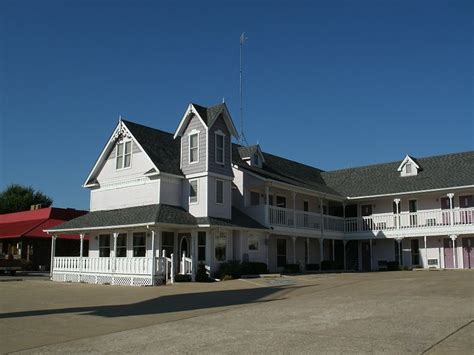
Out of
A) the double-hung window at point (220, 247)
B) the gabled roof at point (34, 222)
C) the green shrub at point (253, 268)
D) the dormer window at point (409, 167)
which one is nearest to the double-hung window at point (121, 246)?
the double-hung window at point (220, 247)

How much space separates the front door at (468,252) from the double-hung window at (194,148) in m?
19.3

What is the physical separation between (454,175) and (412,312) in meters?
26.7

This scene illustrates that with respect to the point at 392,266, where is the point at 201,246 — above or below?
above

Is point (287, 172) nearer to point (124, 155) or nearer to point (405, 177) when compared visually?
point (405, 177)

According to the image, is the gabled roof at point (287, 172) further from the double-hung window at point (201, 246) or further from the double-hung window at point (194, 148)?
the double-hung window at point (201, 246)

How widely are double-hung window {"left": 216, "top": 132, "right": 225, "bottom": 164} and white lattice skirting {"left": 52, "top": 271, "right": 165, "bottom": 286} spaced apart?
7.92 m

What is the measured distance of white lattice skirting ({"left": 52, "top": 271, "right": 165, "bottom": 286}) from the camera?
89.1ft

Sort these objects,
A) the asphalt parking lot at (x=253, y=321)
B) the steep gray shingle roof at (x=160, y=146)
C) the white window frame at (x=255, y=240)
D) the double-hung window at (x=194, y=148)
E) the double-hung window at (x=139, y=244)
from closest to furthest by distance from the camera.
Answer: the asphalt parking lot at (x=253, y=321) < the double-hung window at (x=139, y=244) < the steep gray shingle roof at (x=160, y=146) < the double-hung window at (x=194, y=148) < the white window frame at (x=255, y=240)

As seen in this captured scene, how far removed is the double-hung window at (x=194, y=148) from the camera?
31.3m

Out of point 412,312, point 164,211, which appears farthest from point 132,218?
point 412,312

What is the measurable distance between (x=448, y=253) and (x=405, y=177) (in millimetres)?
Answer: 6724

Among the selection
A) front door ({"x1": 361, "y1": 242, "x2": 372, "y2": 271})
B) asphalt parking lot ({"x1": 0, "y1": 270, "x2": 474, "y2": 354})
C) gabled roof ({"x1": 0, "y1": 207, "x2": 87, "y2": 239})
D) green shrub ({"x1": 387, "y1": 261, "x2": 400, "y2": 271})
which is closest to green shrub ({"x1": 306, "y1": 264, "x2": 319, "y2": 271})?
green shrub ({"x1": 387, "y1": 261, "x2": 400, "y2": 271})

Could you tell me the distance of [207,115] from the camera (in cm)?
3153

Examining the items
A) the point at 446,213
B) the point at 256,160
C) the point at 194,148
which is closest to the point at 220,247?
the point at 194,148
